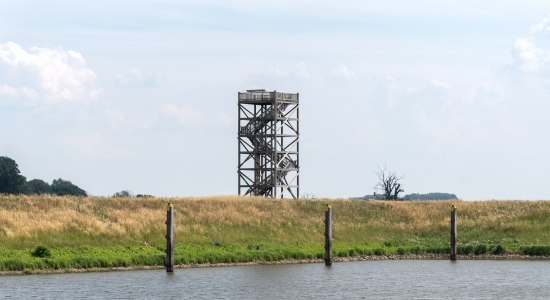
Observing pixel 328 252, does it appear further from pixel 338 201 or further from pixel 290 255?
pixel 338 201

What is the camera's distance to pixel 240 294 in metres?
58.2

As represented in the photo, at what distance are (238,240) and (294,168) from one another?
109ft

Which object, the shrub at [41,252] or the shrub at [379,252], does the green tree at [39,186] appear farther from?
the shrub at [41,252]

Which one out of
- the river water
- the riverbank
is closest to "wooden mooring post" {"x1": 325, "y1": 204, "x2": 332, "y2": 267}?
the river water

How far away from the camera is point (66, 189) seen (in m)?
165

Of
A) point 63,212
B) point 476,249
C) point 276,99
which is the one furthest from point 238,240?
point 276,99

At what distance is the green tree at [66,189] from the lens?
161 metres

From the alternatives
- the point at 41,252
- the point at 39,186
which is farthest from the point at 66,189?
the point at 41,252

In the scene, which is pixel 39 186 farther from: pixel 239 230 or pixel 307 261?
pixel 307 261

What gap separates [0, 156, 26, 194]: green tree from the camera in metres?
145

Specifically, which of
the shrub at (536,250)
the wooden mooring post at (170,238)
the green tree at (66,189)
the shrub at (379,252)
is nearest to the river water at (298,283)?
the wooden mooring post at (170,238)

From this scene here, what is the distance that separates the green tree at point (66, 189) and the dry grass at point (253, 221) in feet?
232

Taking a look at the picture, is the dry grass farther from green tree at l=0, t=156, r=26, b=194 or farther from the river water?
green tree at l=0, t=156, r=26, b=194

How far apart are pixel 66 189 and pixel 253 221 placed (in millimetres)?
84308
